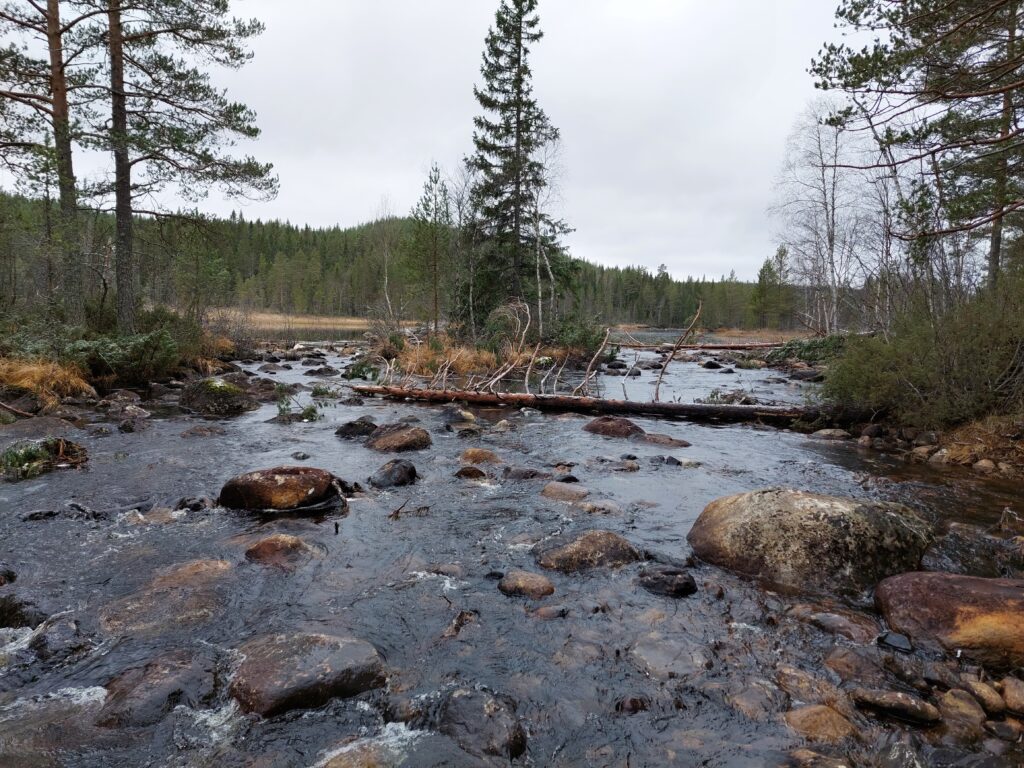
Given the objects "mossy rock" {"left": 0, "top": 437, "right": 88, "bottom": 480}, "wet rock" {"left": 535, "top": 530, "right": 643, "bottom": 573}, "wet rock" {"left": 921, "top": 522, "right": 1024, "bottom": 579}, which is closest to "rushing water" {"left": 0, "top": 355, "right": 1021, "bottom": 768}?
"wet rock" {"left": 535, "top": 530, "right": 643, "bottom": 573}

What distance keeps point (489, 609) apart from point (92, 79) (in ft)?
55.3

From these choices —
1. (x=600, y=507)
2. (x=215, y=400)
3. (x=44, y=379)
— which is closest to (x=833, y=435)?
(x=600, y=507)

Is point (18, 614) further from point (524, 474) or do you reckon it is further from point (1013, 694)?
point (1013, 694)

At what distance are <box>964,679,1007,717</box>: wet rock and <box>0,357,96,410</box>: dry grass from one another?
48.4 ft

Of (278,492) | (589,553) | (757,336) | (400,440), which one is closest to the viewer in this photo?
(589,553)

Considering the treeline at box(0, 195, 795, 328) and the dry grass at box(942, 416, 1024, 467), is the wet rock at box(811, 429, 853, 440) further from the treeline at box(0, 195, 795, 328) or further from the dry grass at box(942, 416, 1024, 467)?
the treeline at box(0, 195, 795, 328)

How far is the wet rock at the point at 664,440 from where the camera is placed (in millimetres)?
10350

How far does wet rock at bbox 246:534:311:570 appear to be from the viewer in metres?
5.14

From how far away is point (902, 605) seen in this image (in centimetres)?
411

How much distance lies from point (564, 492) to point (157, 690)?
4.94m

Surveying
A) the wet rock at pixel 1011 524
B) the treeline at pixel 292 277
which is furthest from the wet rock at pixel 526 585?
the treeline at pixel 292 277

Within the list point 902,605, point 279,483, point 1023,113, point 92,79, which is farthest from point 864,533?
point 92,79

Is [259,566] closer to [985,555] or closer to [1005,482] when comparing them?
[985,555]

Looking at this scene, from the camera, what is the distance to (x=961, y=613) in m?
3.80
